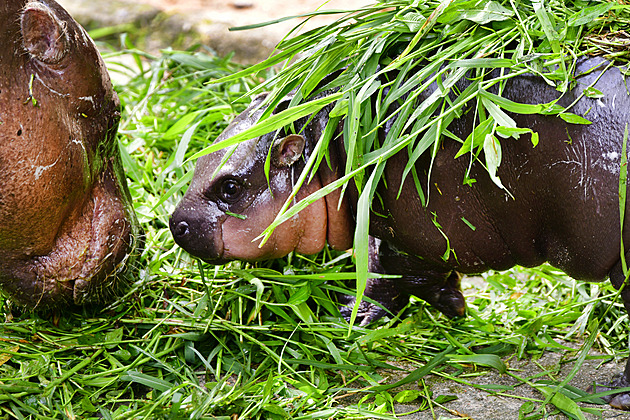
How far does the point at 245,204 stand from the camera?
107 inches

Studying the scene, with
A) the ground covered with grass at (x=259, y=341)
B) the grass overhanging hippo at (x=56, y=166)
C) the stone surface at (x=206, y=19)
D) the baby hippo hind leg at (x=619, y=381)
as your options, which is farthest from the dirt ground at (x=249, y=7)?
the baby hippo hind leg at (x=619, y=381)

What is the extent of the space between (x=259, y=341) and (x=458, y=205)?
0.91 m

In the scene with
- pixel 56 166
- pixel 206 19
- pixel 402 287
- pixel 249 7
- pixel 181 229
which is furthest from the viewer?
pixel 249 7

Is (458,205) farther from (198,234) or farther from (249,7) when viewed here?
(249,7)

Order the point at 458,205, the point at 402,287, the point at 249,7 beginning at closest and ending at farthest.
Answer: the point at 458,205 → the point at 402,287 → the point at 249,7

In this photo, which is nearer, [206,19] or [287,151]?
[287,151]

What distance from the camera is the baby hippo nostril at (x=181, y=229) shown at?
2.77 meters

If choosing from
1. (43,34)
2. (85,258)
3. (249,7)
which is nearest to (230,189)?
(85,258)

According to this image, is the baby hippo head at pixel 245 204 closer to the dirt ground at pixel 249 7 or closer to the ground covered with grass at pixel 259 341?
the ground covered with grass at pixel 259 341

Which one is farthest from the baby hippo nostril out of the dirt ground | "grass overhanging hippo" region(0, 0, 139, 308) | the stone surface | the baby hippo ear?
the dirt ground

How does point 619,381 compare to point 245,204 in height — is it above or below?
below

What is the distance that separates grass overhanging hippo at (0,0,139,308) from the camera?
7.61 feet

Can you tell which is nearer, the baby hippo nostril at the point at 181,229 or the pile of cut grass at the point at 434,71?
the pile of cut grass at the point at 434,71

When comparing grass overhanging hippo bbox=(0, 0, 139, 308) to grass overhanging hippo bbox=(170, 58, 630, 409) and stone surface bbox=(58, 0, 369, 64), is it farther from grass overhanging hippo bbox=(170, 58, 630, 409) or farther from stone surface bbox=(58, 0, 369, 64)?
stone surface bbox=(58, 0, 369, 64)
